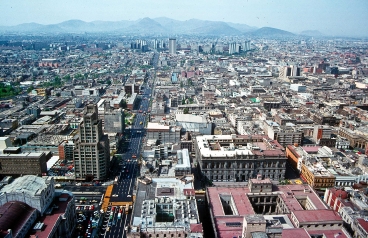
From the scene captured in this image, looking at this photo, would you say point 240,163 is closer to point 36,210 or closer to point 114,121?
point 36,210

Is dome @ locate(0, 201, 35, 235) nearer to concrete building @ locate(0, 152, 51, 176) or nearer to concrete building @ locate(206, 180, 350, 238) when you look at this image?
concrete building @ locate(0, 152, 51, 176)

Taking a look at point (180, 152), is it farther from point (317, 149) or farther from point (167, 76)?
point (167, 76)

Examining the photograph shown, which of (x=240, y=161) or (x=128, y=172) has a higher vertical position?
(x=240, y=161)

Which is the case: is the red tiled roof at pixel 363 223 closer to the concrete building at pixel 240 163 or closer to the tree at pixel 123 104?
the concrete building at pixel 240 163

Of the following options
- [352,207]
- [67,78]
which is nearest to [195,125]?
[352,207]

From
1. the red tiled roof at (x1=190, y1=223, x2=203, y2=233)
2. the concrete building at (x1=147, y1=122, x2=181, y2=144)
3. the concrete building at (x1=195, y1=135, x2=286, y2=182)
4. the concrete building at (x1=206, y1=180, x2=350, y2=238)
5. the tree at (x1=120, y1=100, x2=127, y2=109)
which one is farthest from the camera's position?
the tree at (x1=120, y1=100, x2=127, y2=109)

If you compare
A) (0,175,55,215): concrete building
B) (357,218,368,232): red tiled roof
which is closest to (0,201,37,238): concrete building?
(0,175,55,215): concrete building

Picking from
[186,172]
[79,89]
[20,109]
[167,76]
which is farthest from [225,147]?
[167,76]
